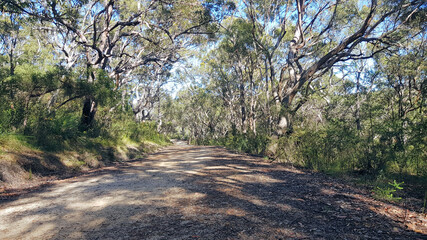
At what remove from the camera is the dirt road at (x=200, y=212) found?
2.67 metres

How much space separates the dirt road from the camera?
2.67m

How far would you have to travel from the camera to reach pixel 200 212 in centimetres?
329

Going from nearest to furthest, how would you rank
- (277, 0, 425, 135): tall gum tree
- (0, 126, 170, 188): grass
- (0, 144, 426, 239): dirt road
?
(0, 144, 426, 239): dirt road < (0, 126, 170, 188): grass < (277, 0, 425, 135): tall gum tree

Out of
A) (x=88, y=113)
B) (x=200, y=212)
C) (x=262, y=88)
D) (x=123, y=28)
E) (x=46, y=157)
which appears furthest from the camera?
(x=262, y=88)

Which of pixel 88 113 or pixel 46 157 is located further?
pixel 88 113

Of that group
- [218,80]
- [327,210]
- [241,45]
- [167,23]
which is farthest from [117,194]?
[218,80]

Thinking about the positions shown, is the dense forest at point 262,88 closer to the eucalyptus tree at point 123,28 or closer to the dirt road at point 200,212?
the eucalyptus tree at point 123,28

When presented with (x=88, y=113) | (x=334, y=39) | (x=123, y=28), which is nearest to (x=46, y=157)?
(x=88, y=113)

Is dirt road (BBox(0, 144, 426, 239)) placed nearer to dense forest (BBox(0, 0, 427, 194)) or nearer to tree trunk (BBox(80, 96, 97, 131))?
dense forest (BBox(0, 0, 427, 194))

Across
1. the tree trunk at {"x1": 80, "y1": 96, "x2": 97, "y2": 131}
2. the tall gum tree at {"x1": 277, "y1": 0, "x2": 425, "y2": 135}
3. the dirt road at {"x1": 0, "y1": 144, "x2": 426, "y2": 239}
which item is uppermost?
the tall gum tree at {"x1": 277, "y1": 0, "x2": 425, "y2": 135}

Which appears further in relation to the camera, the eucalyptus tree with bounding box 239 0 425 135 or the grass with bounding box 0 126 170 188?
the eucalyptus tree with bounding box 239 0 425 135

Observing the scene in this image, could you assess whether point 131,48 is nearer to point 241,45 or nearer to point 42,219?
point 241,45

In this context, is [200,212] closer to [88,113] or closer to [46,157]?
[46,157]

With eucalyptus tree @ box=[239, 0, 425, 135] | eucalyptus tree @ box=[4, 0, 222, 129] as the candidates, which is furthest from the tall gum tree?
eucalyptus tree @ box=[4, 0, 222, 129]
